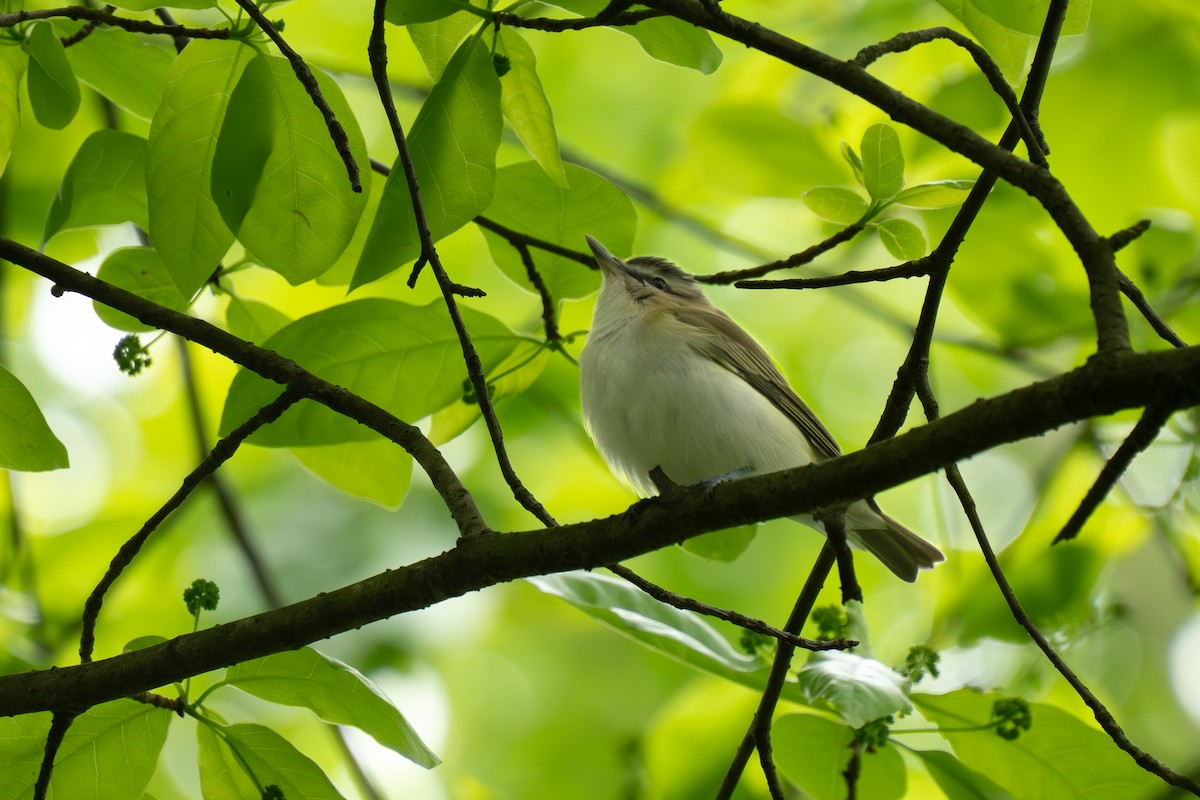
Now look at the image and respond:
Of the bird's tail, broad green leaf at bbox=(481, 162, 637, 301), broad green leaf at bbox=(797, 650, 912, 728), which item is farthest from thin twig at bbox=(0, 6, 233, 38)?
the bird's tail

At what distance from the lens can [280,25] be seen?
2.35 metres

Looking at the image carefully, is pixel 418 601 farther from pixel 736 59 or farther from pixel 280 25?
pixel 736 59

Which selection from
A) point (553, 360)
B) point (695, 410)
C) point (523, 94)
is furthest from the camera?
point (553, 360)

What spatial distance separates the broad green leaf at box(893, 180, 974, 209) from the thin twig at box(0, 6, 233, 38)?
55.7 inches

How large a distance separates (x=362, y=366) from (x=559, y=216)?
62 centimetres

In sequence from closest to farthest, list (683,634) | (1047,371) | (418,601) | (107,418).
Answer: (418,601) < (683,634) < (1047,371) < (107,418)

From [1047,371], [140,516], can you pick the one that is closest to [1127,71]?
[1047,371]

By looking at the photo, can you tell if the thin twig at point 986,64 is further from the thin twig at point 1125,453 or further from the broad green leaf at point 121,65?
the broad green leaf at point 121,65

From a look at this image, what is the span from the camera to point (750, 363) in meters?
4.18

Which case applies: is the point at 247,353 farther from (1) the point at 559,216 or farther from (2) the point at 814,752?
(2) the point at 814,752

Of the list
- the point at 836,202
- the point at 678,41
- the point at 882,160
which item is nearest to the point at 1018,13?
the point at 882,160

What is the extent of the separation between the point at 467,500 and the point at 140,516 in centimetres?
382

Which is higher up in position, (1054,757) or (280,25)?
(280,25)

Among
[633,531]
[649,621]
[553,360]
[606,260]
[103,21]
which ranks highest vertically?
[553,360]
